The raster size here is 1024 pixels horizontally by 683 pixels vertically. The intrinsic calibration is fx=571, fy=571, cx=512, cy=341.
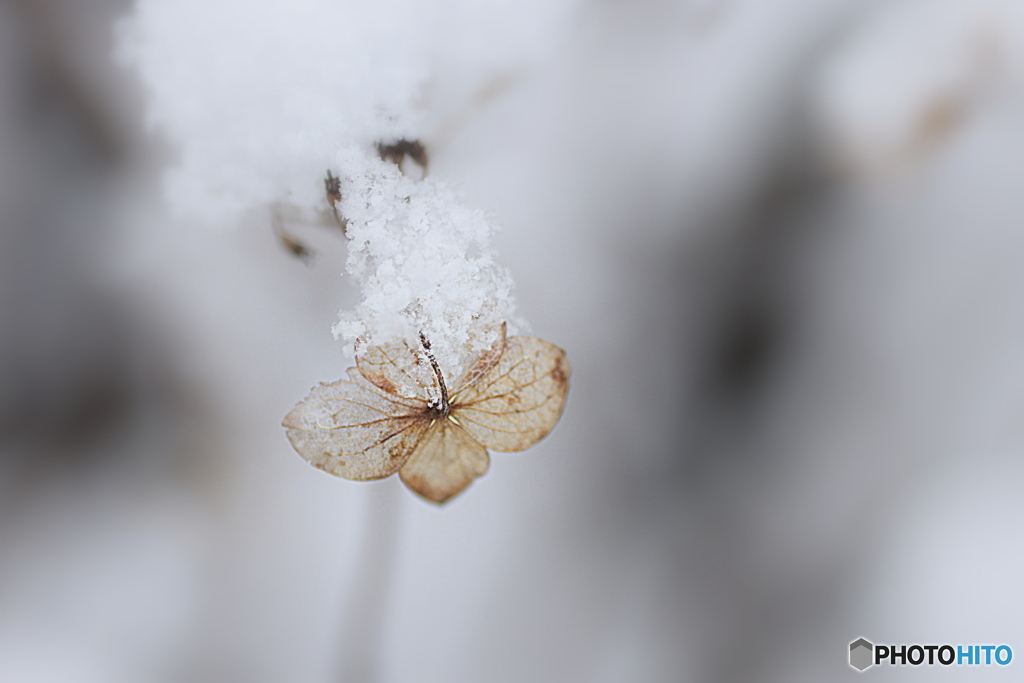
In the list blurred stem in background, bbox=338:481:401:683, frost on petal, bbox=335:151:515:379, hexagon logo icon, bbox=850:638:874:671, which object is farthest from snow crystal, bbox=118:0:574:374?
hexagon logo icon, bbox=850:638:874:671

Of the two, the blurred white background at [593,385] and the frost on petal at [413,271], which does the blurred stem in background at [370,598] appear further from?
the frost on petal at [413,271]

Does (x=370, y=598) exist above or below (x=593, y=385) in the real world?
below

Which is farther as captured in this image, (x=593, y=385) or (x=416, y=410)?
(x=593, y=385)

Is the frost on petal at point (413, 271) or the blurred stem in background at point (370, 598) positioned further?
the blurred stem in background at point (370, 598)

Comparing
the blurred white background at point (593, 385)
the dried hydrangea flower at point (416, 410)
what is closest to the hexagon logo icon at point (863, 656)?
the blurred white background at point (593, 385)

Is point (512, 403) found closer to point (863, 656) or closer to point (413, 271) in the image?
point (413, 271)

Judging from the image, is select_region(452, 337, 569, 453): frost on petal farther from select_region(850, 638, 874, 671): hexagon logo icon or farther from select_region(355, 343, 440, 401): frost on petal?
select_region(850, 638, 874, 671): hexagon logo icon

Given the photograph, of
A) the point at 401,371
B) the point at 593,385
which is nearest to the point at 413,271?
the point at 401,371
